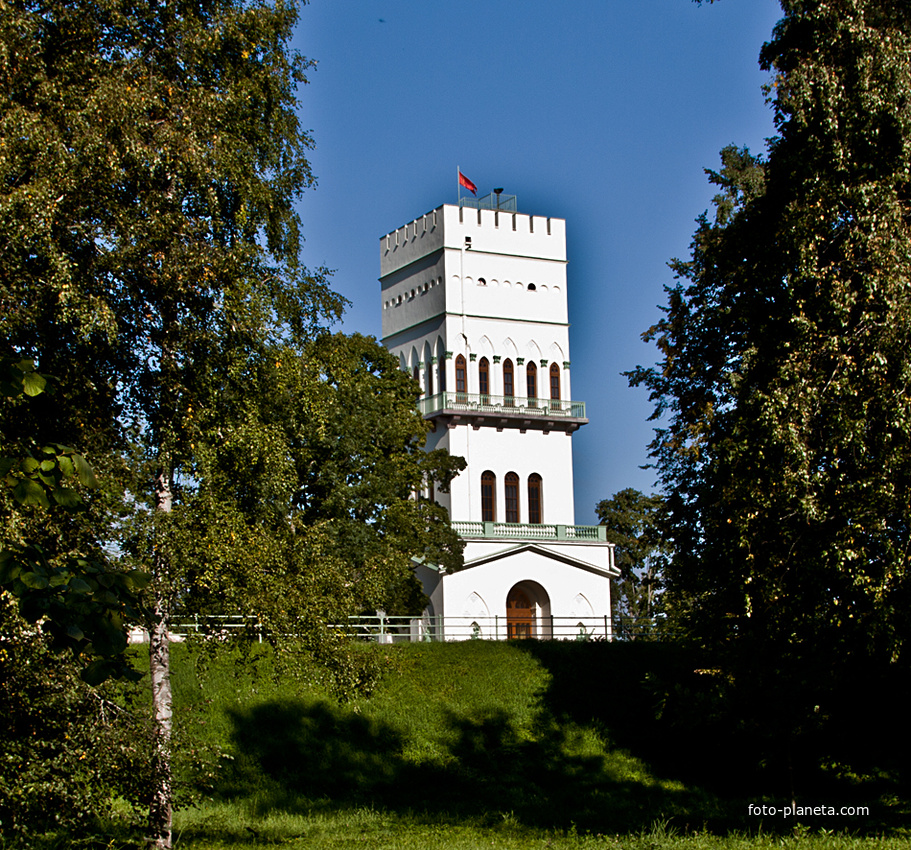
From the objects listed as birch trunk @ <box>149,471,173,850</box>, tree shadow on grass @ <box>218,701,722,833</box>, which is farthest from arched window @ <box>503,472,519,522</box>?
birch trunk @ <box>149,471,173,850</box>

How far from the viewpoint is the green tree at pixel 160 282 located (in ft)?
41.8

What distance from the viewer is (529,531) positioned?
1809 inches

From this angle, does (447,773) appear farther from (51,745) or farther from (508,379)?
(508,379)

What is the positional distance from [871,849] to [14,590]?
11.5 metres

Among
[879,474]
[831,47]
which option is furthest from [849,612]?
[831,47]

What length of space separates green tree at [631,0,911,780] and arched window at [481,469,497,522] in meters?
29.1

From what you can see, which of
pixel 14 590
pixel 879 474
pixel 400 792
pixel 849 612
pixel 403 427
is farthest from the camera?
pixel 403 427

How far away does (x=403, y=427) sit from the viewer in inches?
1390

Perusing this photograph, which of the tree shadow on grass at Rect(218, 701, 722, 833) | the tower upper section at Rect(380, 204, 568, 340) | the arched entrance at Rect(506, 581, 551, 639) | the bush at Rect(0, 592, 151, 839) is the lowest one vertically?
the tree shadow on grass at Rect(218, 701, 722, 833)

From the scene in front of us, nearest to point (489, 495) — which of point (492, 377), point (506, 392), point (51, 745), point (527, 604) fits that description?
point (506, 392)

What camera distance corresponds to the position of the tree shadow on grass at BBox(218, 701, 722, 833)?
2158 cm

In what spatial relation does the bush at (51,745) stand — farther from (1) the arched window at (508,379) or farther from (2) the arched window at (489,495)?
(1) the arched window at (508,379)

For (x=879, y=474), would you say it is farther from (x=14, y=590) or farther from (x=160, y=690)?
(x=14, y=590)
